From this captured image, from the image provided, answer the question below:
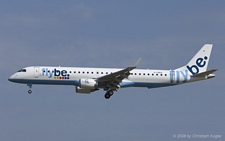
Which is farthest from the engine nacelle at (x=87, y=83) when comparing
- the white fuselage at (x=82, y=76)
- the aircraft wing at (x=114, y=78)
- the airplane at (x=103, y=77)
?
the white fuselage at (x=82, y=76)

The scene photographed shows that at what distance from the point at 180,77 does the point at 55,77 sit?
15820mm

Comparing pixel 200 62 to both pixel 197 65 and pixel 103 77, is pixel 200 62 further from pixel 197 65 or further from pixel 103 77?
pixel 103 77

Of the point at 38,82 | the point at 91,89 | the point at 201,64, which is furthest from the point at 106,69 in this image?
the point at 201,64

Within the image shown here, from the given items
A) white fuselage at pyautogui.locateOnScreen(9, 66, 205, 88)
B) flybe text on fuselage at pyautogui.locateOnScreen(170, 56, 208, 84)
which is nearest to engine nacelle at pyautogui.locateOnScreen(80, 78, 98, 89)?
white fuselage at pyautogui.locateOnScreen(9, 66, 205, 88)

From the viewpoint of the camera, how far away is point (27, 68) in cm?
6925

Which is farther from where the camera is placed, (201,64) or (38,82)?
(201,64)

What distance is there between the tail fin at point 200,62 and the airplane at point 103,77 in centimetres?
154

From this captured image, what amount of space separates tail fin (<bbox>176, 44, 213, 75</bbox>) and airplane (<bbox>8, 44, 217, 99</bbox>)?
154cm

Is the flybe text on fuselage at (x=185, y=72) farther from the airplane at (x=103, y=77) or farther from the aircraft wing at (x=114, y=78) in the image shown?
the aircraft wing at (x=114, y=78)

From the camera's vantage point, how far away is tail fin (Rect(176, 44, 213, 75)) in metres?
74.2

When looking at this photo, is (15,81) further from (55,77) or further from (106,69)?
(106,69)

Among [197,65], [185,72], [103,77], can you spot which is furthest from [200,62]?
[103,77]

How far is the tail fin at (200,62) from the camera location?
7425 centimetres

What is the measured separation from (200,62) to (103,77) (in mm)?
14921
